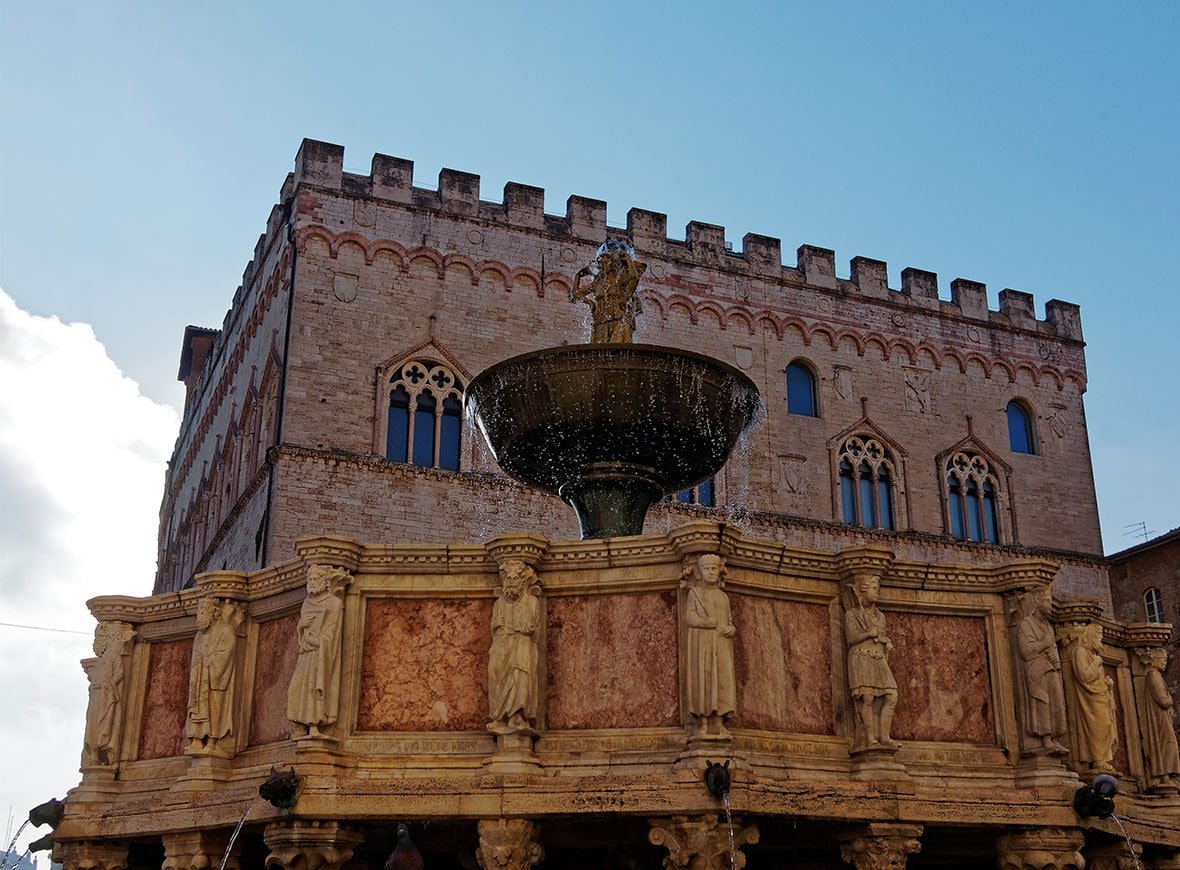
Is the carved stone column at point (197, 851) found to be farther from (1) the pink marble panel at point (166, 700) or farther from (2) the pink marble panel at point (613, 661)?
(2) the pink marble panel at point (613, 661)

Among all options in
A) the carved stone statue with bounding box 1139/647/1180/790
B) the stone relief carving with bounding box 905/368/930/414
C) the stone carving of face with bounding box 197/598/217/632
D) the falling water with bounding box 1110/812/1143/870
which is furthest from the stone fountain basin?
the stone relief carving with bounding box 905/368/930/414

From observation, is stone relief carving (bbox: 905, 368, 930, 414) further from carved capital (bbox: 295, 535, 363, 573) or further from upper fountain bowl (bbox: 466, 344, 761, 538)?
carved capital (bbox: 295, 535, 363, 573)

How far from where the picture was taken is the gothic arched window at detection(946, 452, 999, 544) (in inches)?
1172

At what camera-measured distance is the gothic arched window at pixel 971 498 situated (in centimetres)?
2978

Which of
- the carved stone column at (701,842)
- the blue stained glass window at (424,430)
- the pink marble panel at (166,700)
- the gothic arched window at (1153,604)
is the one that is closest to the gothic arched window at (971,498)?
the gothic arched window at (1153,604)

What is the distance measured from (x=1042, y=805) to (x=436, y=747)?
12.4 feet

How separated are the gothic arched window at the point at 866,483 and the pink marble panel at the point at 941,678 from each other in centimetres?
1981

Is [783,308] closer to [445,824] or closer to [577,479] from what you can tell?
[577,479]

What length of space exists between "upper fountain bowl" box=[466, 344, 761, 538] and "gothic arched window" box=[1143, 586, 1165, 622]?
82.7ft

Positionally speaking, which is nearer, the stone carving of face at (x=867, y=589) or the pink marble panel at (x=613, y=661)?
the pink marble panel at (x=613, y=661)

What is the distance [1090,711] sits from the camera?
353 inches

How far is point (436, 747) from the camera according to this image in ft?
27.4

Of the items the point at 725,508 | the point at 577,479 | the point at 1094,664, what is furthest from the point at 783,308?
the point at 1094,664

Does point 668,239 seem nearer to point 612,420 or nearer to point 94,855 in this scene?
point 612,420
